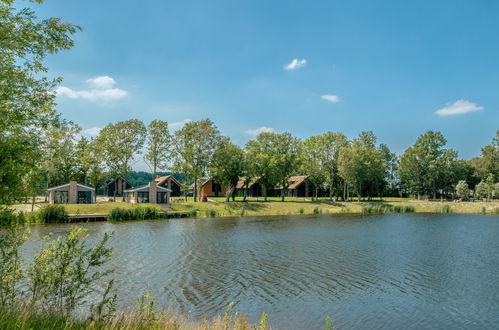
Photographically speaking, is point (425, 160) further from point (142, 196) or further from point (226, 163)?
point (142, 196)

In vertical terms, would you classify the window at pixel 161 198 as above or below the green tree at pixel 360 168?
below

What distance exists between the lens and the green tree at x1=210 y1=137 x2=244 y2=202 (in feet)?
202

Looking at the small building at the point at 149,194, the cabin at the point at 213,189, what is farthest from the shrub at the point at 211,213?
the cabin at the point at 213,189

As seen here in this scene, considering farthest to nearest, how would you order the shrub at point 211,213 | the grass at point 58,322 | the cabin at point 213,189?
1. the cabin at point 213,189
2. the shrub at point 211,213
3. the grass at point 58,322

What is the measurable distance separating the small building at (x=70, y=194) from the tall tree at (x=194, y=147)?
14996 mm

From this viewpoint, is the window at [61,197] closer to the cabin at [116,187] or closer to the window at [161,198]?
the window at [161,198]

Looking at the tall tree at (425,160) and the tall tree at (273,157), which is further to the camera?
the tall tree at (425,160)

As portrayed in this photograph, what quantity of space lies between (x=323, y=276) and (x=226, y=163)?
45.6 meters

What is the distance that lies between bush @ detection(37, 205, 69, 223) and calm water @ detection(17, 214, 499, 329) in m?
8.08

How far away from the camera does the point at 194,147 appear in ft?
201

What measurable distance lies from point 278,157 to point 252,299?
56.9m

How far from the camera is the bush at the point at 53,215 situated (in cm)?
3881

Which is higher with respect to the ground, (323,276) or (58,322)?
(58,322)

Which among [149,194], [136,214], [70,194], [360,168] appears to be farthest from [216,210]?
[360,168]
